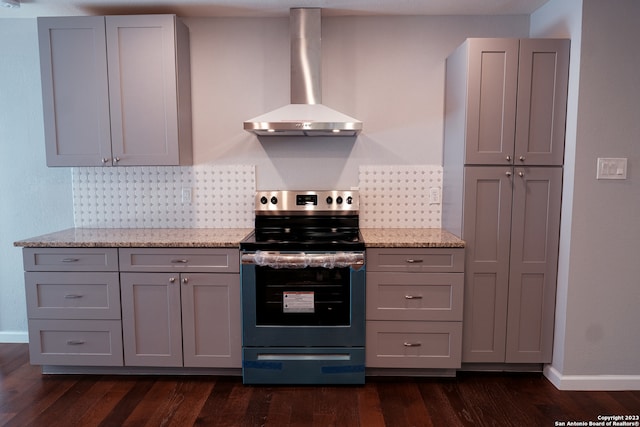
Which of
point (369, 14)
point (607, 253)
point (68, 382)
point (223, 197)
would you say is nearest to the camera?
point (607, 253)

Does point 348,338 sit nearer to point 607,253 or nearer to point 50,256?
point 607,253

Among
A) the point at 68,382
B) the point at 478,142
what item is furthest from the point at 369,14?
the point at 68,382

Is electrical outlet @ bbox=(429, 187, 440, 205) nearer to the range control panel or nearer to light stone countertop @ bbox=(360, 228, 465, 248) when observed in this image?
light stone countertop @ bbox=(360, 228, 465, 248)

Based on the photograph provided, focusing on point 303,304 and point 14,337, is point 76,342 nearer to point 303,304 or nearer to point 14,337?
point 14,337

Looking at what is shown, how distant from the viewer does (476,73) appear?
7.83 ft

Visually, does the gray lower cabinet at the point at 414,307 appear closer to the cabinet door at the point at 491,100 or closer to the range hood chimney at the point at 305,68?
the cabinet door at the point at 491,100

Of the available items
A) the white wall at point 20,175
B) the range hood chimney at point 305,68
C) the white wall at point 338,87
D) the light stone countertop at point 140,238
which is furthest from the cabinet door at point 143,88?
the white wall at point 20,175

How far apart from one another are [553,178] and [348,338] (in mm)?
1540

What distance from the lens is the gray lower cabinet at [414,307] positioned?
2.43 meters

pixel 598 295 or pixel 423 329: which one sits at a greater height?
pixel 598 295

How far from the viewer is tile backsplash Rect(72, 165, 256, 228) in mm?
2949

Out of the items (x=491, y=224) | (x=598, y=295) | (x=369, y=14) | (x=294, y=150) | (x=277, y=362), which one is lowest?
(x=277, y=362)

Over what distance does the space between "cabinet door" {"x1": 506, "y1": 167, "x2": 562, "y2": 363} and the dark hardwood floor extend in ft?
0.79

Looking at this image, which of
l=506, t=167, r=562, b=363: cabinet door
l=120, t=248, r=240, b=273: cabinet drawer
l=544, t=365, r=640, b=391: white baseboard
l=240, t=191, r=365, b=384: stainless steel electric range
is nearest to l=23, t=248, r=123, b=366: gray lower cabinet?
l=120, t=248, r=240, b=273: cabinet drawer
